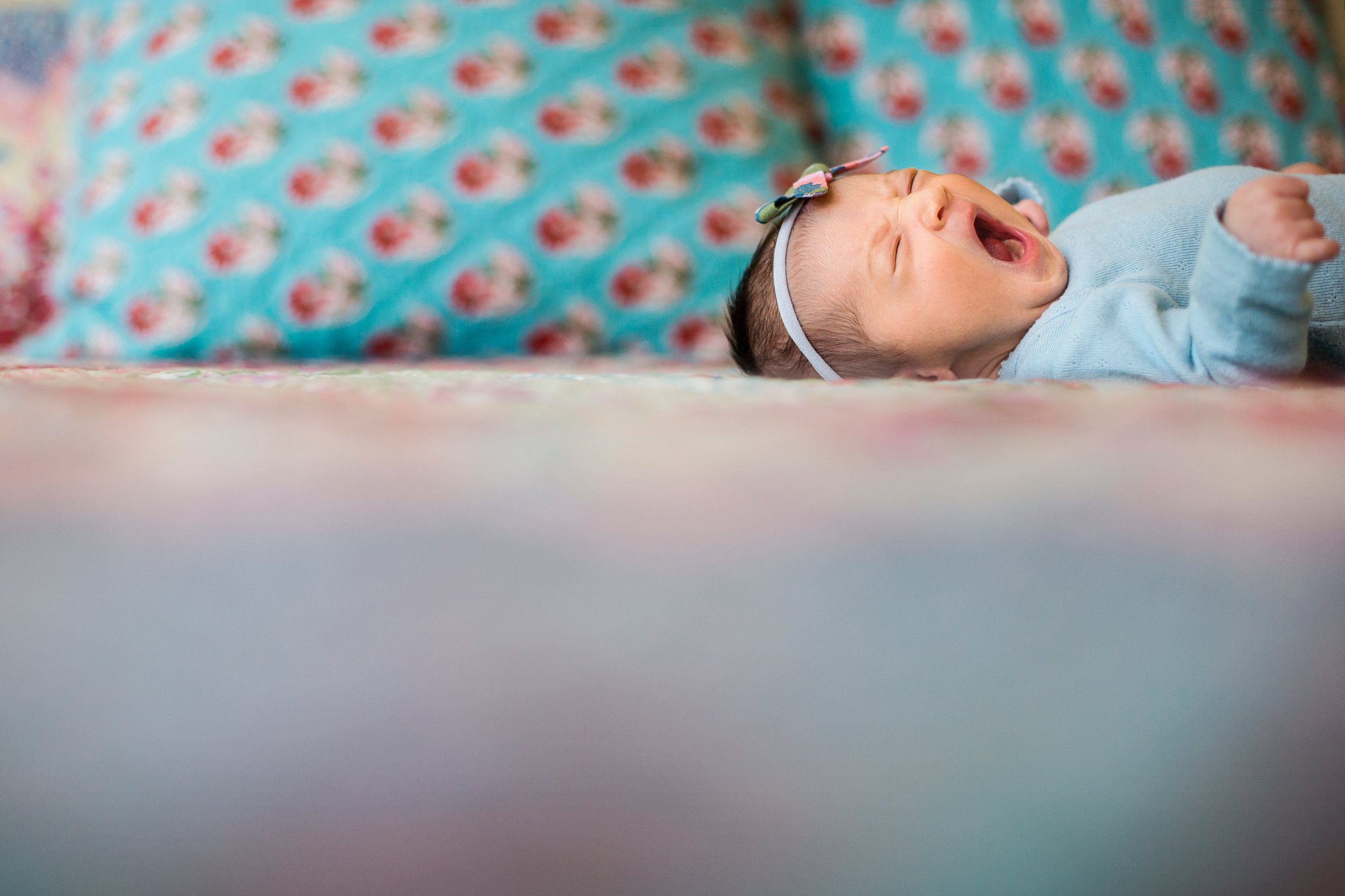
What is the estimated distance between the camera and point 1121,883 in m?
0.32

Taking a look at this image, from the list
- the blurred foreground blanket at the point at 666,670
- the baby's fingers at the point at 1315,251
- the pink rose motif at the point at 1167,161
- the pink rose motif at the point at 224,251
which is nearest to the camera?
the blurred foreground blanket at the point at 666,670

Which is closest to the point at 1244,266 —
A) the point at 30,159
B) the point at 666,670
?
the point at 666,670

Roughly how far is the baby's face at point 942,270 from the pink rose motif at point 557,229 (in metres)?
0.41

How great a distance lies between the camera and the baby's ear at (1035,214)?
999mm

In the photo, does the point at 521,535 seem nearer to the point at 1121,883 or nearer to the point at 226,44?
the point at 1121,883

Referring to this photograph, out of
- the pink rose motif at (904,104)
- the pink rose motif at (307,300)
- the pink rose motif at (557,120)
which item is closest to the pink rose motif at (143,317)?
the pink rose motif at (307,300)

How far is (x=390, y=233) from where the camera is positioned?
117cm

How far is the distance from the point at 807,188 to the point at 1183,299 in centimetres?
37

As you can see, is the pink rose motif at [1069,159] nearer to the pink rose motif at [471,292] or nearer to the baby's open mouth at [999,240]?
the baby's open mouth at [999,240]

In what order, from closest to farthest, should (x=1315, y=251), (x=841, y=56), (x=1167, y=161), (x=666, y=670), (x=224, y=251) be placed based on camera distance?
(x=666, y=670)
(x=1315, y=251)
(x=224, y=251)
(x=1167, y=161)
(x=841, y=56)

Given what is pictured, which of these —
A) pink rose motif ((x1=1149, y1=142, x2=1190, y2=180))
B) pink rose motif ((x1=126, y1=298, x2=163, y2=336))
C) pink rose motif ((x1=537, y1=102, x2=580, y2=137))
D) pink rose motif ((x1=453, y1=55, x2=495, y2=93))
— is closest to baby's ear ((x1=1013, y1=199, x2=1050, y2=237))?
pink rose motif ((x1=1149, y1=142, x2=1190, y2=180))

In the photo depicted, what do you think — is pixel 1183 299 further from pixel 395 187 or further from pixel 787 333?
pixel 395 187

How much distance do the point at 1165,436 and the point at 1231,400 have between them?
8 cm

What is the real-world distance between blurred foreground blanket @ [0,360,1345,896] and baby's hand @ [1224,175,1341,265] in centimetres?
31
